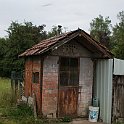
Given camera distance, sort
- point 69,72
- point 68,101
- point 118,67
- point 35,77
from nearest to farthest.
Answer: point 118,67 → point 68,101 → point 69,72 → point 35,77

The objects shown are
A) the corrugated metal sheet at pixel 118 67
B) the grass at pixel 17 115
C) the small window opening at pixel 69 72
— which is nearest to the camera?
the grass at pixel 17 115

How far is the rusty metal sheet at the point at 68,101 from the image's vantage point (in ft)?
44.4

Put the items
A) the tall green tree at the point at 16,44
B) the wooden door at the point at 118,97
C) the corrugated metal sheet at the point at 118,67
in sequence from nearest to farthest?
the corrugated metal sheet at the point at 118,67 → the wooden door at the point at 118,97 → the tall green tree at the point at 16,44

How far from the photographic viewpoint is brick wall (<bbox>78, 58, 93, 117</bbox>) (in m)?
14.0

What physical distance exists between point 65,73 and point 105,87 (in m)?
1.87

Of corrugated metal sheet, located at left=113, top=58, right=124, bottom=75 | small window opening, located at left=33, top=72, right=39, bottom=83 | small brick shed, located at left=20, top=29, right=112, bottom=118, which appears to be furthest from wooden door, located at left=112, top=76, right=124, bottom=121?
small window opening, located at left=33, top=72, right=39, bottom=83

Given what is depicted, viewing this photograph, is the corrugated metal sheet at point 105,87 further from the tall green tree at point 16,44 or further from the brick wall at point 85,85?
the tall green tree at point 16,44

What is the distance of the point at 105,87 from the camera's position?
43.3 ft

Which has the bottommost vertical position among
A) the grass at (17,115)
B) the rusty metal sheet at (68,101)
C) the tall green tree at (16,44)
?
the grass at (17,115)

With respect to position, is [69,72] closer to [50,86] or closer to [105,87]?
[50,86]

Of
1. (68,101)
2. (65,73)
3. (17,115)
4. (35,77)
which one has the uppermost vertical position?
(65,73)

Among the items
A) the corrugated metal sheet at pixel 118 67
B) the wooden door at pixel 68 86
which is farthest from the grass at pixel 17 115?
the corrugated metal sheet at pixel 118 67

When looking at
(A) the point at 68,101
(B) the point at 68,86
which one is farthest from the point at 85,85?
(A) the point at 68,101

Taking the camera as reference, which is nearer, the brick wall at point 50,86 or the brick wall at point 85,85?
the brick wall at point 50,86
